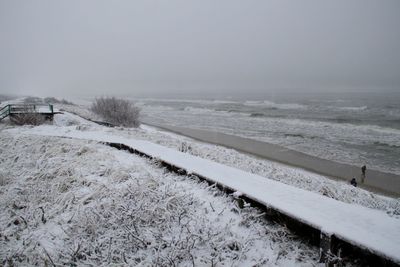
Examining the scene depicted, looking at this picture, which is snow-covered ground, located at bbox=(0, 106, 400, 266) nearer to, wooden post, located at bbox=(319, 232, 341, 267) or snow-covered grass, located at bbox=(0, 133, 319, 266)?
snow-covered grass, located at bbox=(0, 133, 319, 266)

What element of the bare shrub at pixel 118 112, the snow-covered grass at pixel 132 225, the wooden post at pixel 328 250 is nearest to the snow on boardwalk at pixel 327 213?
the wooden post at pixel 328 250

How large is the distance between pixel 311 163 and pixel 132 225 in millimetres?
18608

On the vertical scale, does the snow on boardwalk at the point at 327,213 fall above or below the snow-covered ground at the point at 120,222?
above

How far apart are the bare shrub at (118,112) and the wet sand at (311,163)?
7.83 meters

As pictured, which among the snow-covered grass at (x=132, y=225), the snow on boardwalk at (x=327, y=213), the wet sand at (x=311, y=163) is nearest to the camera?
the snow on boardwalk at (x=327, y=213)

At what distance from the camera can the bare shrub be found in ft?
99.2

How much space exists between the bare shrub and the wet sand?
308 inches

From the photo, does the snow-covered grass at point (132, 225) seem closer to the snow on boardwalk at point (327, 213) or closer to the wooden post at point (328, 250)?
the wooden post at point (328, 250)

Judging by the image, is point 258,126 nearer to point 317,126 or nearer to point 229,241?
point 317,126

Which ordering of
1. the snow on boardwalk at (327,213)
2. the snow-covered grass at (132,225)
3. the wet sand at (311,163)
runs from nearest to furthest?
the snow on boardwalk at (327,213)
the snow-covered grass at (132,225)
the wet sand at (311,163)

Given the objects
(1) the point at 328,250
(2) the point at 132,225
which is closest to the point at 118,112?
(2) the point at 132,225

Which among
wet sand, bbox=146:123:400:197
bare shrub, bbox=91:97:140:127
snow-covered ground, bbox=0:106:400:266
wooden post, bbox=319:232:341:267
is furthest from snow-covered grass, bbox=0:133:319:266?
bare shrub, bbox=91:97:140:127

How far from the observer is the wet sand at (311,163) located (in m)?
15.8

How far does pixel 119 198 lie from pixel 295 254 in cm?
408
